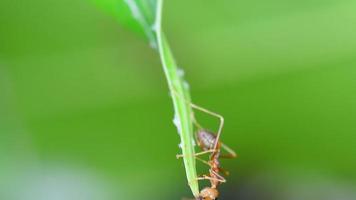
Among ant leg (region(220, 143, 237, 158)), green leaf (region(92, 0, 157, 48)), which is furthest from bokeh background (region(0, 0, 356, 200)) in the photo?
green leaf (region(92, 0, 157, 48))

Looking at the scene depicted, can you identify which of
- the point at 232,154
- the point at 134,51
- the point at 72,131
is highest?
the point at 134,51

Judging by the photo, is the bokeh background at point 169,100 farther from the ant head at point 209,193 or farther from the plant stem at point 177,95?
the plant stem at point 177,95

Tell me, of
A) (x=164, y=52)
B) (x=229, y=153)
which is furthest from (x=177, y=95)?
(x=229, y=153)

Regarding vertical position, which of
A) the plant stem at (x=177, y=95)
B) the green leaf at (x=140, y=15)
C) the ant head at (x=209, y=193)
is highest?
the green leaf at (x=140, y=15)

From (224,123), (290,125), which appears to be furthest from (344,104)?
(224,123)

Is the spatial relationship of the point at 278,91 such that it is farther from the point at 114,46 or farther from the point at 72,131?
the point at 72,131

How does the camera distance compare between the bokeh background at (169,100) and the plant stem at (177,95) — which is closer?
the plant stem at (177,95)

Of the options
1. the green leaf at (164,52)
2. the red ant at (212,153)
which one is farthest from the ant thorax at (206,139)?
the green leaf at (164,52)
